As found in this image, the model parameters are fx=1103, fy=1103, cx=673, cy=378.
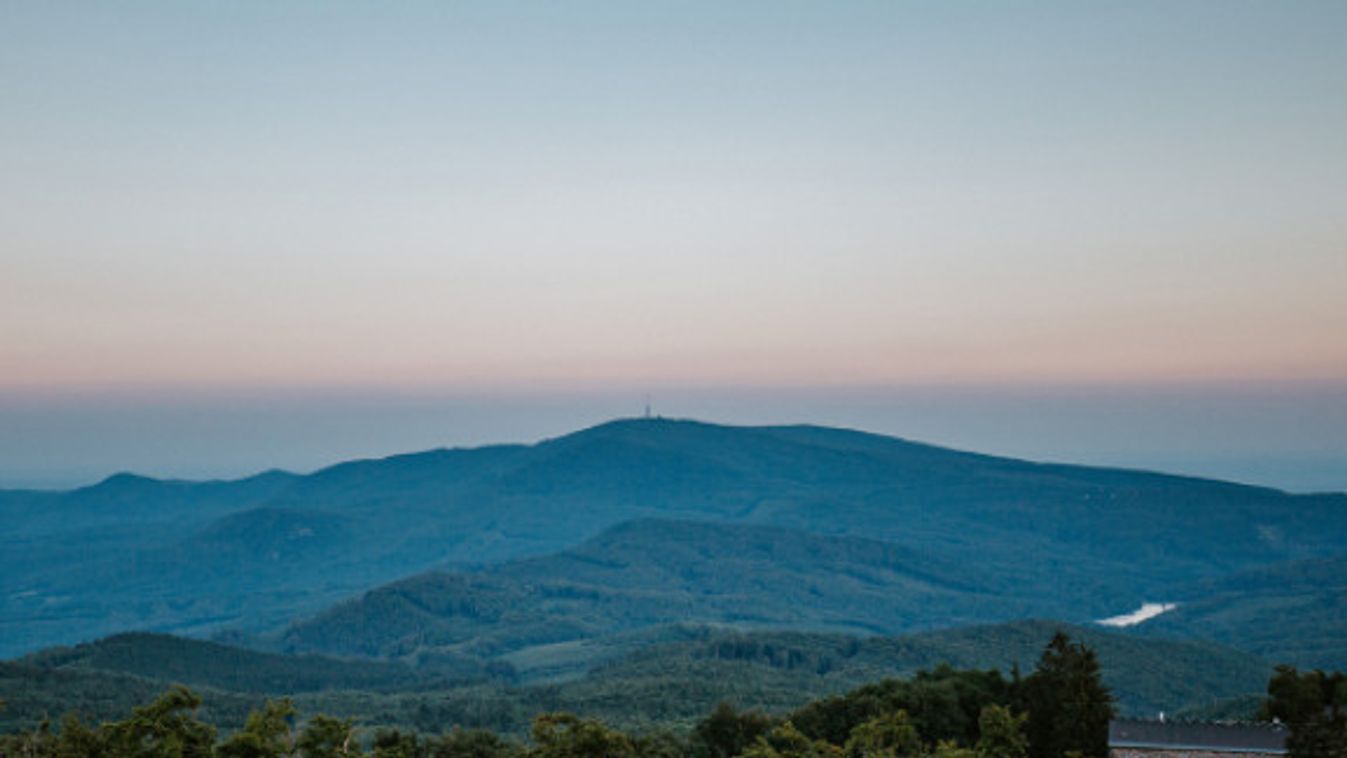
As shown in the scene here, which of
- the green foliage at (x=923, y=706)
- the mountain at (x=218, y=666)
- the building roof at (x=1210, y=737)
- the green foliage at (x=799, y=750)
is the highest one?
the green foliage at (x=799, y=750)

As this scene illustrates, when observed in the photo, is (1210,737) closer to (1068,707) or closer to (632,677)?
(1068,707)

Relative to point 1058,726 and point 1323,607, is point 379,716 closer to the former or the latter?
point 1058,726

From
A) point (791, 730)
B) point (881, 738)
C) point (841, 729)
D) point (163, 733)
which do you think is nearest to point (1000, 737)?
point (881, 738)

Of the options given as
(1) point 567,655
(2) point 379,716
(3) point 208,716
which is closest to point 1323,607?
(1) point 567,655

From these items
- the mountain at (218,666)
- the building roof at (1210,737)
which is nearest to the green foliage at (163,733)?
the building roof at (1210,737)

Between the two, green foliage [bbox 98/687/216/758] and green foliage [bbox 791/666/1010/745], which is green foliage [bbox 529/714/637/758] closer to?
green foliage [bbox 98/687/216/758]

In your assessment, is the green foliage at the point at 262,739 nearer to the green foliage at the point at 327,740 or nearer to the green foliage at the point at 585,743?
the green foliage at the point at 327,740

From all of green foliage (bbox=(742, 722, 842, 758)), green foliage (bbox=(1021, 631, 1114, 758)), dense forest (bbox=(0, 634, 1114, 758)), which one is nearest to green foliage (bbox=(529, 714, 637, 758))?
dense forest (bbox=(0, 634, 1114, 758))

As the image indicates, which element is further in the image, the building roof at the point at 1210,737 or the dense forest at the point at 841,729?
the building roof at the point at 1210,737
